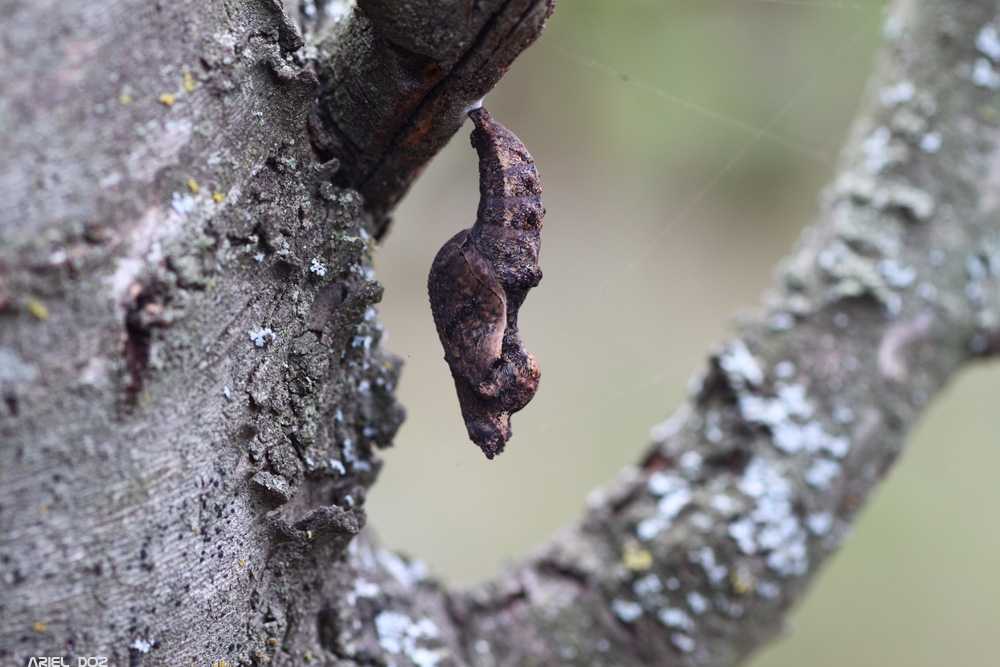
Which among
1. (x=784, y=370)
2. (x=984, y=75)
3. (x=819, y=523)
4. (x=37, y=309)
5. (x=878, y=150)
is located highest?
(x=984, y=75)

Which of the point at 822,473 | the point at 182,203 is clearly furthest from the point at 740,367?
the point at 182,203

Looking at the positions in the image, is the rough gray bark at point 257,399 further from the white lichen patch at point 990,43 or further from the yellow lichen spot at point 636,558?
→ the white lichen patch at point 990,43

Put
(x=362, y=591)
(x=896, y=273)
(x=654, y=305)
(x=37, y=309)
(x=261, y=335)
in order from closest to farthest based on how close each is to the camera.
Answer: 1. (x=37, y=309)
2. (x=261, y=335)
3. (x=362, y=591)
4. (x=896, y=273)
5. (x=654, y=305)

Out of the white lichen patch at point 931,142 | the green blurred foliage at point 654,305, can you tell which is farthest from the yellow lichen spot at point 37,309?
the green blurred foliage at point 654,305

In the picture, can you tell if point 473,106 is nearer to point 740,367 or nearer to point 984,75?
point 740,367

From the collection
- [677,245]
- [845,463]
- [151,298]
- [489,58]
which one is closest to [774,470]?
[845,463]

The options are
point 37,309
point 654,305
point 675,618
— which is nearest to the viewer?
point 37,309

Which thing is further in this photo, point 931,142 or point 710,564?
point 931,142

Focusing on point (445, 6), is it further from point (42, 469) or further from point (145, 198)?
point (42, 469)
